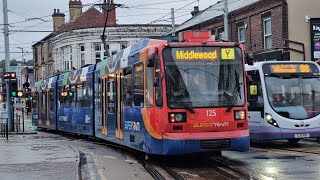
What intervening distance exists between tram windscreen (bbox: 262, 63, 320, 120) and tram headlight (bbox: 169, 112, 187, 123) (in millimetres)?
5874

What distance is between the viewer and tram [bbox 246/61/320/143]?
56.0ft

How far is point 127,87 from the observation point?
15.0 meters

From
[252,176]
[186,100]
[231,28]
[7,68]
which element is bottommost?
[252,176]

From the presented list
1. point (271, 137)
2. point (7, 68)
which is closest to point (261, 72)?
point (271, 137)

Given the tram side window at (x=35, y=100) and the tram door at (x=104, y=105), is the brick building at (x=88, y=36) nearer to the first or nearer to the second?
the tram side window at (x=35, y=100)

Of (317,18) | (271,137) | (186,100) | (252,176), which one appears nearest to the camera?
(252,176)

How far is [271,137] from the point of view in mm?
17094

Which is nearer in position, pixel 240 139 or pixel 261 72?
pixel 240 139

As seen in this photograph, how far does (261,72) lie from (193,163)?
529 centimetres

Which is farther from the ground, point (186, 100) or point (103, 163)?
point (186, 100)

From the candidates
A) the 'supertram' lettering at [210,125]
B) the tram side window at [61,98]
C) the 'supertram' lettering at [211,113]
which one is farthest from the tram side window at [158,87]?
the tram side window at [61,98]

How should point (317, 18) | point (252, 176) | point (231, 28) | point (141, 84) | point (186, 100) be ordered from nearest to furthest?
point (252, 176) → point (186, 100) → point (141, 84) → point (317, 18) → point (231, 28)

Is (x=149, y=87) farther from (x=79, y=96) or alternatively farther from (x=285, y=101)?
(x=79, y=96)

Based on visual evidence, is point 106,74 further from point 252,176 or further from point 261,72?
point 252,176
